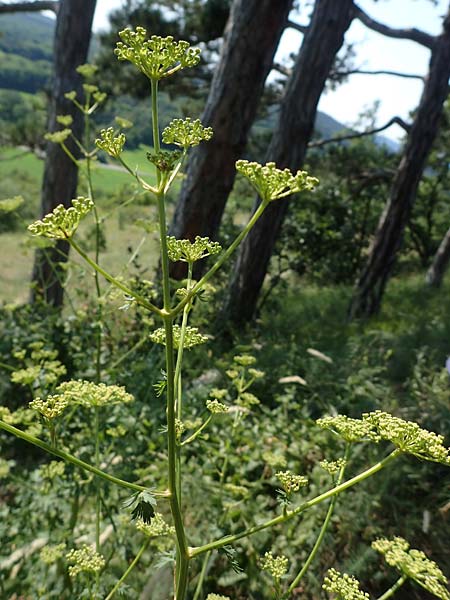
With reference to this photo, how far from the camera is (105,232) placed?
1719 centimetres

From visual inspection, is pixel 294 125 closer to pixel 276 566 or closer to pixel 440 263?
pixel 276 566

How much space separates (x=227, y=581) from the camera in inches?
71.7

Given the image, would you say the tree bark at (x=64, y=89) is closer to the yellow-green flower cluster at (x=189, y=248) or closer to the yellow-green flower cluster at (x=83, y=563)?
the yellow-green flower cluster at (x=83, y=563)

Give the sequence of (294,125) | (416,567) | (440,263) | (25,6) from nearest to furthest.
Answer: (416,567) → (294,125) → (25,6) → (440,263)

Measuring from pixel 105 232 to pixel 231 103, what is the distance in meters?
14.7

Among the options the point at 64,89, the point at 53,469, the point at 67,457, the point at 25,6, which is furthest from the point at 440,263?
the point at 67,457

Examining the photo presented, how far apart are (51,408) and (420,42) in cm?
614

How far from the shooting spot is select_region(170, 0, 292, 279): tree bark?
3.25 metres

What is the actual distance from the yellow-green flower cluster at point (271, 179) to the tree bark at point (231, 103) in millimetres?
2827

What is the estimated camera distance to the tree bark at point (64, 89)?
4082 millimetres

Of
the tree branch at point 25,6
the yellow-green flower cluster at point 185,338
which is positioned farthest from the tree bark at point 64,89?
the yellow-green flower cluster at point 185,338

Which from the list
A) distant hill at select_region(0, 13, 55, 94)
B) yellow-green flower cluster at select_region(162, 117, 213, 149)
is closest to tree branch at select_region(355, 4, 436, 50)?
yellow-green flower cluster at select_region(162, 117, 213, 149)

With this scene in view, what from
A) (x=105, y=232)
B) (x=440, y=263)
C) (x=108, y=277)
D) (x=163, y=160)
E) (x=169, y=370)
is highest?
(x=163, y=160)

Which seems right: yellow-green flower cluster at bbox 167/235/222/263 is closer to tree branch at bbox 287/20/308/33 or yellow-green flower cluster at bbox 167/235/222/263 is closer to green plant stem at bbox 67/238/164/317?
green plant stem at bbox 67/238/164/317
